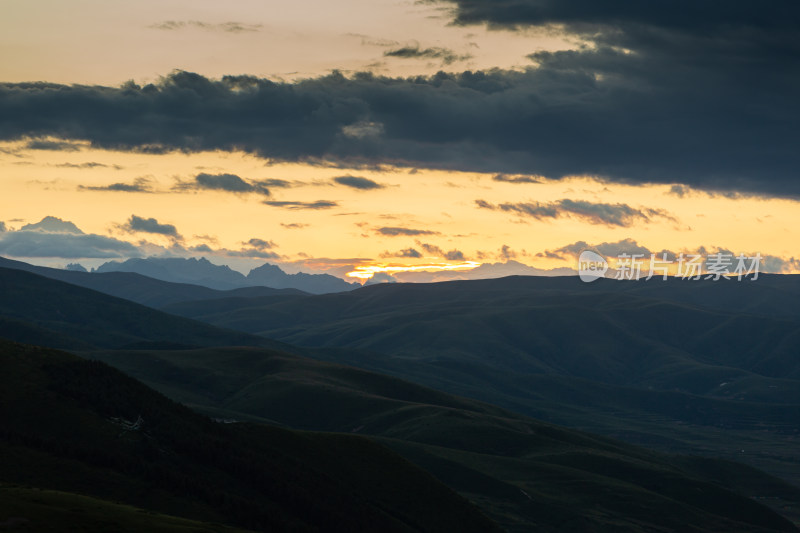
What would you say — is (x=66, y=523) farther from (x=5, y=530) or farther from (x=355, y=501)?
(x=355, y=501)

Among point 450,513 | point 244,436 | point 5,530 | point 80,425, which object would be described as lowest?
point 450,513

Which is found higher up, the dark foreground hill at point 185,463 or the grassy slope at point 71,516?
the grassy slope at point 71,516

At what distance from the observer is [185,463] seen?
152125 millimetres

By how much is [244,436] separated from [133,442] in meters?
36.7

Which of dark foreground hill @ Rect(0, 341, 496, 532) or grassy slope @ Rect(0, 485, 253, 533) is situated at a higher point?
grassy slope @ Rect(0, 485, 253, 533)

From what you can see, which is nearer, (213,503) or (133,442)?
(213,503)

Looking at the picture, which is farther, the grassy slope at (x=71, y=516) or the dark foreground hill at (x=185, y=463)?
the dark foreground hill at (x=185, y=463)

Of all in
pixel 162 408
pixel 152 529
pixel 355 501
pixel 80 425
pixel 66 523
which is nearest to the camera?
pixel 66 523

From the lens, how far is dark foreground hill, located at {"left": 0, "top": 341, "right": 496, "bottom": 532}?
418 feet

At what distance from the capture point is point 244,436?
183 meters

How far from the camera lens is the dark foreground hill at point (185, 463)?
418ft

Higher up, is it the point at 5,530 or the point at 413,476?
the point at 5,530

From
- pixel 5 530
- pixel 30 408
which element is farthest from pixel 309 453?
pixel 5 530

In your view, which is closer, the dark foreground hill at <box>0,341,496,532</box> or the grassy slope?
the grassy slope
